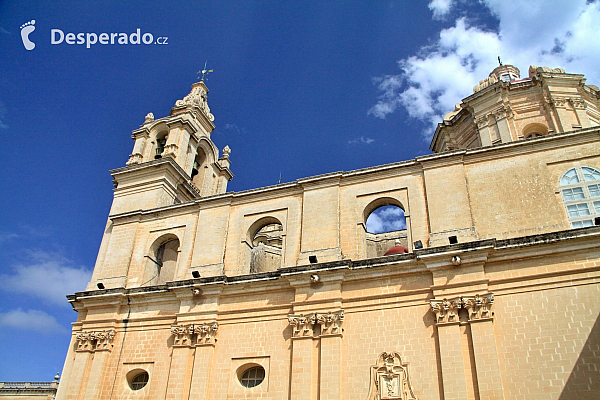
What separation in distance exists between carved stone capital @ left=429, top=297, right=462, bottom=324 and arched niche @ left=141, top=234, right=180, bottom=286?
9878 millimetres

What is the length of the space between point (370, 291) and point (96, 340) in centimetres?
1060

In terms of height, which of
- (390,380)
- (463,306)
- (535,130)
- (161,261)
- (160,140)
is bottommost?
(390,380)

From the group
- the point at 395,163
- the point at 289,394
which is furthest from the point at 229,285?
the point at 395,163

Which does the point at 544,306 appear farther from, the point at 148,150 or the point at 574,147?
the point at 148,150

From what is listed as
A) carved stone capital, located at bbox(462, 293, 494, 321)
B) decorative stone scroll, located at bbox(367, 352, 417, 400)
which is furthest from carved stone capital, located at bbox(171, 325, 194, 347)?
carved stone capital, located at bbox(462, 293, 494, 321)

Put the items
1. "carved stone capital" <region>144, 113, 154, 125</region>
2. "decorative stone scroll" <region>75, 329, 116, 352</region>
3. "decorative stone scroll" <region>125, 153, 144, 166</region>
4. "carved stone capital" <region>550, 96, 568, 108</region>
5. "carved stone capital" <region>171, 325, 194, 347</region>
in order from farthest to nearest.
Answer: "carved stone capital" <region>144, 113, 154, 125</region> < "decorative stone scroll" <region>125, 153, 144, 166</region> < "carved stone capital" <region>550, 96, 568, 108</region> < "decorative stone scroll" <region>75, 329, 116, 352</region> < "carved stone capital" <region>171, 325, 194, 347</region>

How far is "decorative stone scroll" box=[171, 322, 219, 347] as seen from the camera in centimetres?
1596

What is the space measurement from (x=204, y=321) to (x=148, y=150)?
11.2 m

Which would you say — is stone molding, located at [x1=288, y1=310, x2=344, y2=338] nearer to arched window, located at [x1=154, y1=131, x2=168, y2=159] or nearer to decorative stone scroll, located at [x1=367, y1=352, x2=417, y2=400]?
decorative stone scroll, located at [x1=367, y1=352, x2=417, y2=400]

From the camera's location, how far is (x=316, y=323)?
14695mm

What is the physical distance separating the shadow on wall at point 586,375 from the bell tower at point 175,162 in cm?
1668

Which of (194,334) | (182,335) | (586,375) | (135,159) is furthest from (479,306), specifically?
(135,159)

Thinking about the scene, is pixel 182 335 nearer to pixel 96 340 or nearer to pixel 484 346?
pixel 96 340

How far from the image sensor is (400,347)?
13.6m
